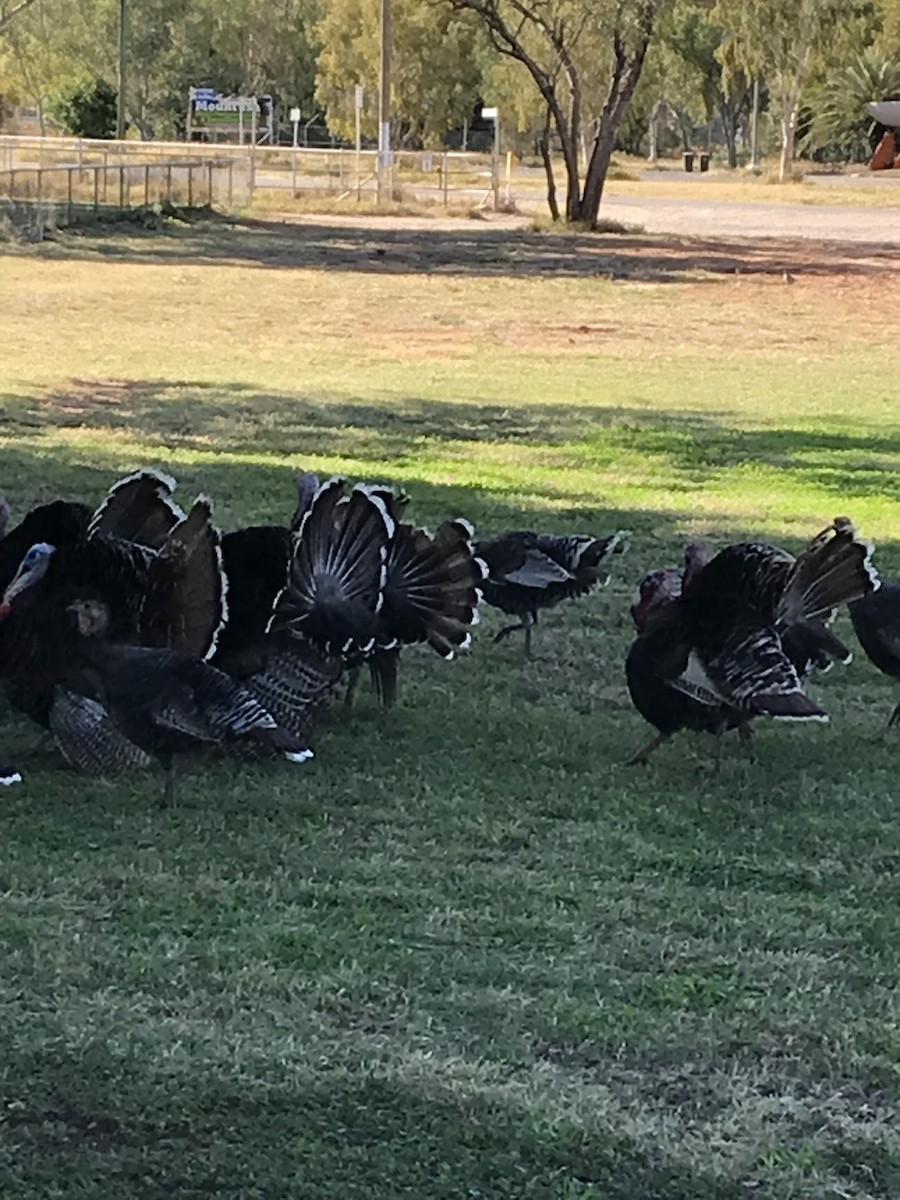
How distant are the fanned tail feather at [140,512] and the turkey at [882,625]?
246 cm

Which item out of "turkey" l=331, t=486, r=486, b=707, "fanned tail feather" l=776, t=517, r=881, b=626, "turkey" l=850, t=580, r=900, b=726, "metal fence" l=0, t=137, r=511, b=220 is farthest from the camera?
"metal fence" l=0, t=137, r=511, b=220

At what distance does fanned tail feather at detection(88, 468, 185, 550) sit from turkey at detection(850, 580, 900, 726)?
8.08 feet

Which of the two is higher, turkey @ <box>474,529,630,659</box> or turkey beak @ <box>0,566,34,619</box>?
turkey beak @ <box>0,566,34,619</box>

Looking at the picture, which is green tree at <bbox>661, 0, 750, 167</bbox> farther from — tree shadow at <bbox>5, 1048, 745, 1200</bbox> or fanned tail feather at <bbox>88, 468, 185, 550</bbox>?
tree shadow at <bbox>5, 1048, 745, 1200</bbox>

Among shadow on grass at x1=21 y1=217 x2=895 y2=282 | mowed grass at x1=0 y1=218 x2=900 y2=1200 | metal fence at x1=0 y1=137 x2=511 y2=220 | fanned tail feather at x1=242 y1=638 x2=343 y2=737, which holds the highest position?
metal fence at x1=0 y1=137 x2=511 y2=220

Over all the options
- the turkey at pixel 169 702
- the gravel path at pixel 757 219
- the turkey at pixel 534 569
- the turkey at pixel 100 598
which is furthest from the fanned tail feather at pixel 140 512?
the gravel path at pixel 757 219

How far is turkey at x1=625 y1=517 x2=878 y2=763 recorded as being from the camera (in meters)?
6.28

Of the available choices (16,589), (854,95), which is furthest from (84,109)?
(16,589)

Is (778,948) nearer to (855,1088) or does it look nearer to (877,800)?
(855,1088)

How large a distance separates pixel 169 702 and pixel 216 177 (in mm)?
40822

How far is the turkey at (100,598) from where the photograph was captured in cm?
619

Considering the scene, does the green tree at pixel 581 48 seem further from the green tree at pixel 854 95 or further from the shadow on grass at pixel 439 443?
the green tree at pixel 854 95

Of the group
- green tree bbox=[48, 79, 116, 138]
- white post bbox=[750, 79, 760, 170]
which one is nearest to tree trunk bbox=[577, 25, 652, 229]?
white post bbox=[750, 79, 760, 170]

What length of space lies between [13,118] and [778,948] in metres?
81.0
